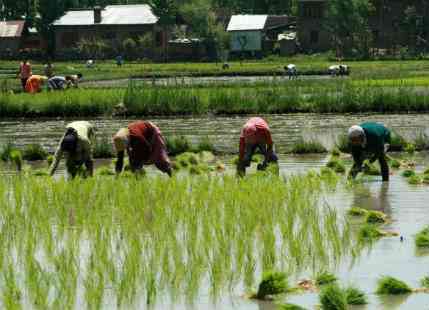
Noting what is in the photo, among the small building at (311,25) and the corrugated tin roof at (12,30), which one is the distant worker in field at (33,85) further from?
the corrugated tin roof at (12,30)

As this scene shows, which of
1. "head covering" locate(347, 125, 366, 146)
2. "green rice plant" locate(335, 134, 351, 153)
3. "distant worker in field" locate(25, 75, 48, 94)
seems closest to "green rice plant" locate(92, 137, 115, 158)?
"green rice plant" locate(335, 134, 351, 153)

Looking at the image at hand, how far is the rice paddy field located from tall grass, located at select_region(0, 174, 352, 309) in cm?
2

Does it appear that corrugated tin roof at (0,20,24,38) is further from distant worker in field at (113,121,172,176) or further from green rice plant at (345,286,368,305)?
green rice plant at (345,286,368,305)

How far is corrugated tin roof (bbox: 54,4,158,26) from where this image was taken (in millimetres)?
88062

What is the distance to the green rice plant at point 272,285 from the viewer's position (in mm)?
10141

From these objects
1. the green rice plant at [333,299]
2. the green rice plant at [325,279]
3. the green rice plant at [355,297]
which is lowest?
the green rice plant at [325,279]

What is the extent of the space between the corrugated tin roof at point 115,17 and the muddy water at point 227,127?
5657 cm

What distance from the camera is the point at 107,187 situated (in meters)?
15.3

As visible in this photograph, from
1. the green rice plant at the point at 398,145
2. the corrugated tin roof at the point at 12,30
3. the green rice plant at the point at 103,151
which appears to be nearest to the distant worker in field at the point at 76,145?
the green rice plant at the point at 103,151

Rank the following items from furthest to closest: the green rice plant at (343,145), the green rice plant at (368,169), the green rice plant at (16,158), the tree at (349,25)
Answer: the tree at (349,25) < the green rice plant at (343,145) < the green rice plant at (16,158) < the green rice plant at (368,169)

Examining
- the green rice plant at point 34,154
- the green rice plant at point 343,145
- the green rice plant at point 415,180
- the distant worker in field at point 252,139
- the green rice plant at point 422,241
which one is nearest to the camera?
the green rice plant at point 422,241

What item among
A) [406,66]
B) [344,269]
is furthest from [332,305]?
[406,66]

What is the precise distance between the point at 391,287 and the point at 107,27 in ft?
260

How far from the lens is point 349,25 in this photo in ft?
250
